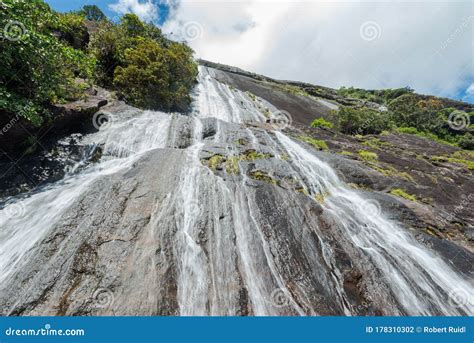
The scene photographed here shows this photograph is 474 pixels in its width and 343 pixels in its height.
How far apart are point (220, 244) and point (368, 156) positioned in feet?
43.8

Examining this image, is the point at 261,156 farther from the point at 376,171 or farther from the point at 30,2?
the point at 30,2

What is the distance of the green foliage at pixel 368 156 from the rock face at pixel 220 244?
383 centimetres

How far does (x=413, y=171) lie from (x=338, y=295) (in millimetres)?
12379

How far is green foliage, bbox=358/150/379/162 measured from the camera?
1590 centimetres

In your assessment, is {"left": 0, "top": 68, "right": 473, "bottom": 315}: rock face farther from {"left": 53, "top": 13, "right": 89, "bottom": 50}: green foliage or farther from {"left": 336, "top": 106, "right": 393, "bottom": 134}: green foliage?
{"left": 336, "top": 106, "right": 393, "bottom": 134}: green foliage

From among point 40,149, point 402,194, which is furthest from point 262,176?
point 40,149

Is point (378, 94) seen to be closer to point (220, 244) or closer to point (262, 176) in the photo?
point (262, 176)

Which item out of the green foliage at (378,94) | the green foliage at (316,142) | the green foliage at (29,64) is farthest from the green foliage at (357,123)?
the green foliage at (378,94)

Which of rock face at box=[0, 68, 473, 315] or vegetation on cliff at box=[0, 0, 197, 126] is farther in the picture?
vegetation on cliff at box=[0, 0, 197, 126]

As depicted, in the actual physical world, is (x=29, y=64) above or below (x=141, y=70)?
below

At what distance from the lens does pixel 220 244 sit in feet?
23.8

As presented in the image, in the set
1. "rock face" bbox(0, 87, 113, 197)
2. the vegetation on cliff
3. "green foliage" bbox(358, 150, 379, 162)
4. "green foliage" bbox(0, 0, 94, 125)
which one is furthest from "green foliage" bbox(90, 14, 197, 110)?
"green foliage" bbox(358, 150, 379, 162)

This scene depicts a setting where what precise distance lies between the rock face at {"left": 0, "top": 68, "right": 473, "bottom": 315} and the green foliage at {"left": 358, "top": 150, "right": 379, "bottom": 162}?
383 cm

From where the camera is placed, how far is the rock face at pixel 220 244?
18.8 feet
